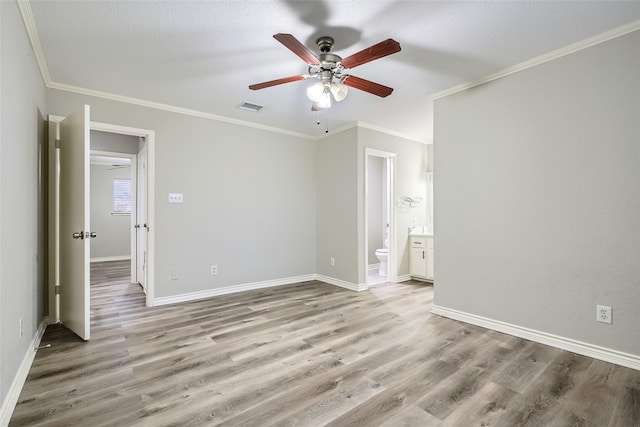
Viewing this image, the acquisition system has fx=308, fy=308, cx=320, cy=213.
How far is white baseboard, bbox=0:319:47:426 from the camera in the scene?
1613 mm

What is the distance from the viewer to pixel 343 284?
463 centimetres

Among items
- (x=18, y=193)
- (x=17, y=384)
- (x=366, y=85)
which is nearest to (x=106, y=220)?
(x=18, y=193)

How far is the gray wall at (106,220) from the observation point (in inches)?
287

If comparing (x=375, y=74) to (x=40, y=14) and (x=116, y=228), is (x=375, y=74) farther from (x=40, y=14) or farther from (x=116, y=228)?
(x=116, y=228)

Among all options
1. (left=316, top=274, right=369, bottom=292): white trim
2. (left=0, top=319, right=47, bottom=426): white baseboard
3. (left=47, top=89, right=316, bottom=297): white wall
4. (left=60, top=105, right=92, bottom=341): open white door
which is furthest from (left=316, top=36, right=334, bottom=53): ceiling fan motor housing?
(left=316, top=274, right=369, bottom=292): white trim

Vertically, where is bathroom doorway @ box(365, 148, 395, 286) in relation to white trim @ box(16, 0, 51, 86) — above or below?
below

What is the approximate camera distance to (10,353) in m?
1.77

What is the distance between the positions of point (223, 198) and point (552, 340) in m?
3.87

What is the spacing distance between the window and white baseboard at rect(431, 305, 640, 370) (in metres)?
7.61

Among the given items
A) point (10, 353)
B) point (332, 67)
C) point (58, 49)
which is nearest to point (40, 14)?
point (58, 49)

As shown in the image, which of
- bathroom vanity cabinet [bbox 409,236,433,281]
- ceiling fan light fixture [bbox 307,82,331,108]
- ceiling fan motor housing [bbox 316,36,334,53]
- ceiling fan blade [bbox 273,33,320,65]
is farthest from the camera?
bathroom vanity cabinet [bbox 409,236,433,281]

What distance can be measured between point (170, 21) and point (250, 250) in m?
3.00

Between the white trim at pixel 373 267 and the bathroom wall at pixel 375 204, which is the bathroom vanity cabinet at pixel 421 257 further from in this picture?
the bathroom wall at pixel 375 204

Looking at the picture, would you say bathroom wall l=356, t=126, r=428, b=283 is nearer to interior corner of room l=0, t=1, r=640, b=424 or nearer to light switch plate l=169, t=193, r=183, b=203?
interior corner of room l=0, t=1, r=640, b=424
